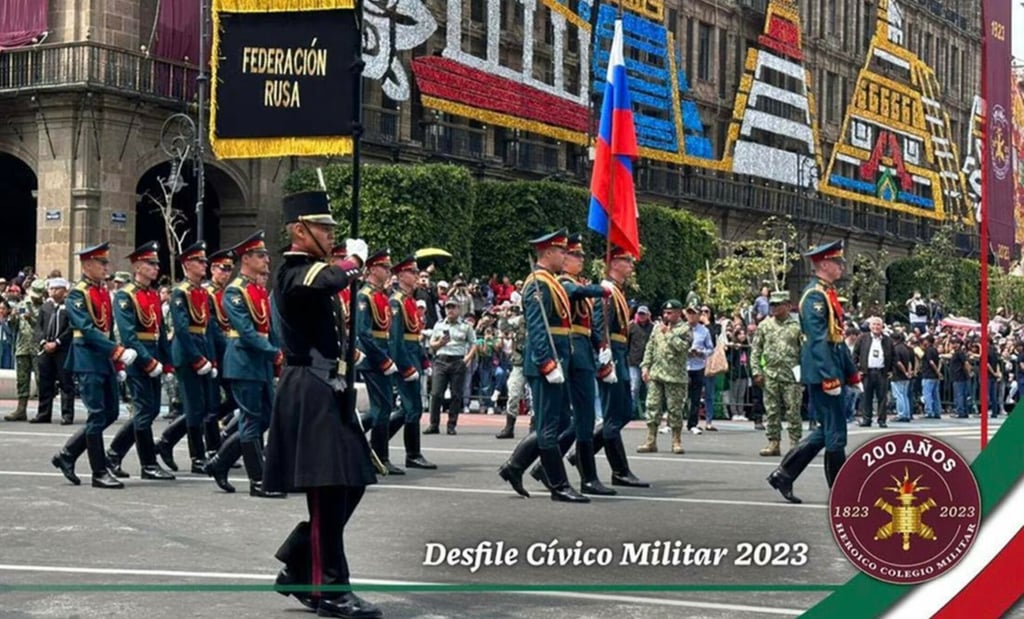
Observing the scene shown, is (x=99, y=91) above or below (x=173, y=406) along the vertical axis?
above

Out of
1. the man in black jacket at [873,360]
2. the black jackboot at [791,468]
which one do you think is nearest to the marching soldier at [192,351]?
the black jackboot at [791,468]

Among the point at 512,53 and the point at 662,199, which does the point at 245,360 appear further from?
the point at 662,199

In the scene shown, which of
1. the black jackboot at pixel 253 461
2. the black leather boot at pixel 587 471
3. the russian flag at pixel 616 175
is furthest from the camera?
the russian flag at pixel 616 175

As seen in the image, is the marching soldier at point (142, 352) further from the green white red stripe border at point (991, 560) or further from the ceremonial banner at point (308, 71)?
the green white red stripe border at point (991, 560)

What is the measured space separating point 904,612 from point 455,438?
13541 mm

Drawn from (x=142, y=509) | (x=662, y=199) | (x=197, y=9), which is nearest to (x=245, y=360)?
(x=142, y=509)

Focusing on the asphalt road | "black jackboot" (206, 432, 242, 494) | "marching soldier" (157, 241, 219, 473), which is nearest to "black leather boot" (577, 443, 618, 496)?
the asphalt road

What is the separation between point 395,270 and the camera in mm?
14258

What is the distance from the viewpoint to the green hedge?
101ft

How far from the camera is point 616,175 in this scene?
46.4ft

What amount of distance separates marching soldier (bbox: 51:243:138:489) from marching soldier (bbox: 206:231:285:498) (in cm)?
77

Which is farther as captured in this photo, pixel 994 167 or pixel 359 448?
pixel 359 448

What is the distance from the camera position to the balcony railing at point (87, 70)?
29.6 metres

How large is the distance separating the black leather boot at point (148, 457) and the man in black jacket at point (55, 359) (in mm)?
7016
